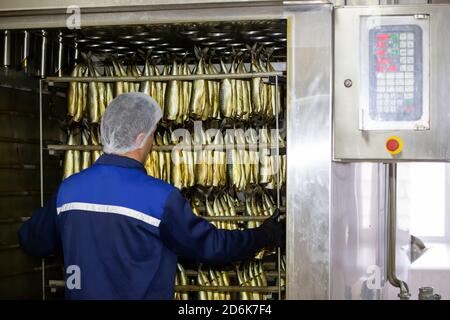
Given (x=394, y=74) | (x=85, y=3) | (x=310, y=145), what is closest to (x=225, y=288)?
(x=310, y=145)

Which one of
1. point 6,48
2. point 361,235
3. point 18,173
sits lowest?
point 361,235

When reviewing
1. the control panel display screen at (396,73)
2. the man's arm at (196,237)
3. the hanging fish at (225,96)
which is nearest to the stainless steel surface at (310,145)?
the control panel display screen at (396,73)

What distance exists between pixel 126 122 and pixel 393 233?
39.2 inches

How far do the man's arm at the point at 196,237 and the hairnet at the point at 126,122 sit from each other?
0.87 ft

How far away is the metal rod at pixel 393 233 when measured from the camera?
216 cm

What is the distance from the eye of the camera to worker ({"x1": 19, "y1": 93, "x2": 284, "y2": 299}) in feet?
6.60

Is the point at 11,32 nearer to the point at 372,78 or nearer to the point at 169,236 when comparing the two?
the point at 169,236

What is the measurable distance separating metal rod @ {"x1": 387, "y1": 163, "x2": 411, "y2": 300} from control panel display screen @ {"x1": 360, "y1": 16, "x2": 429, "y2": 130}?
355mm

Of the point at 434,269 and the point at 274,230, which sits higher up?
the point at 274,230

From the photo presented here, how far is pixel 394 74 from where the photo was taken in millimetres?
1880

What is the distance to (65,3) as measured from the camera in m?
1.98

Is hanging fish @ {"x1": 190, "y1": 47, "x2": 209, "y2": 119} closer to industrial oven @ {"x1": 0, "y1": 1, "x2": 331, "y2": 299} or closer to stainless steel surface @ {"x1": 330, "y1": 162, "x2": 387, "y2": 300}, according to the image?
industrial oven @ {"x1": 0, "y1": 1, "x2": 331, "y2": 299}

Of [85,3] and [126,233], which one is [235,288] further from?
[85,3]

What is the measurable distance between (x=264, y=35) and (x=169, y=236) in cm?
81
